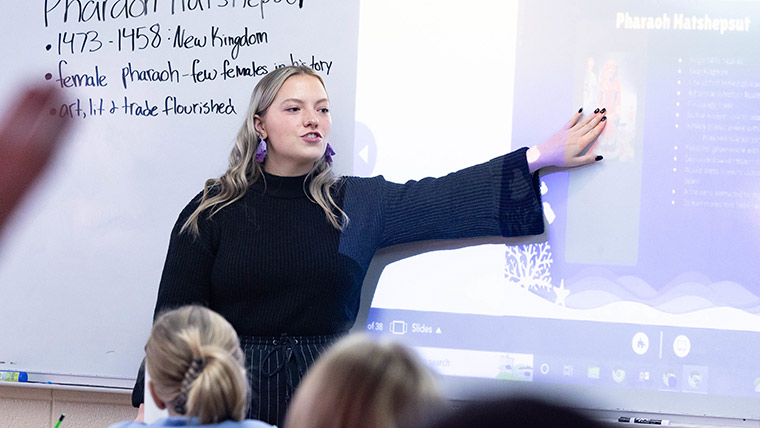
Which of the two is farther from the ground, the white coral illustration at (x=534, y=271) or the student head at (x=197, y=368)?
the white coral illustration at (x=534, y=271)

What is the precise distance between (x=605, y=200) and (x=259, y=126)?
88cm

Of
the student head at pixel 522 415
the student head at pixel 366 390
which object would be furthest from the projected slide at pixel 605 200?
the student head at pixel 522 415

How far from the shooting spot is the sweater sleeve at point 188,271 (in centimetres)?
212

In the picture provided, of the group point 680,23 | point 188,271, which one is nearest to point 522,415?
point 188,271

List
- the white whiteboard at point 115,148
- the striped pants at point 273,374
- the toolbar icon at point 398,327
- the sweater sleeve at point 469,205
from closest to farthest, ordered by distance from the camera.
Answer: the striped pants at point 273,374
the sweater sleeve at point 469,205
the toolbar icon at point 398,327
the white whiteboard at point 115,148

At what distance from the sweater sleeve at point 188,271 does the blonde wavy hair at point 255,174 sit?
0.09ft

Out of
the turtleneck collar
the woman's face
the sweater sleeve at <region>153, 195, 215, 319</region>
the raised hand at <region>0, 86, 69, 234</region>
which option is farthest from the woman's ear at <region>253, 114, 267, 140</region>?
the raised hand at <region>0, 86, 69, 234</region>

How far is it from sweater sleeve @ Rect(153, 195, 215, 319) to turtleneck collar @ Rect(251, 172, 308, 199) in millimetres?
151

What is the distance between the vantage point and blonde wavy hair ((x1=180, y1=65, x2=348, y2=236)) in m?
2.18

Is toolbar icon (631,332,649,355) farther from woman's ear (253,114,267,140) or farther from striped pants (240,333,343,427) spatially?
woman's ear (253,114,267,140)

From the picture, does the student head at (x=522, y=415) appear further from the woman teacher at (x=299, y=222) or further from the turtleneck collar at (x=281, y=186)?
the turtleneck collar at (x=281, y=186)

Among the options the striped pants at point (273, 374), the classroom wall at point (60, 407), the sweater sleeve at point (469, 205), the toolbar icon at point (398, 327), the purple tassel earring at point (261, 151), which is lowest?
the classroom wall at point (60, 407)

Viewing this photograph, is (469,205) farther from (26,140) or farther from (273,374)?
(26,140)

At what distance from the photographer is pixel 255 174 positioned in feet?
7.27
